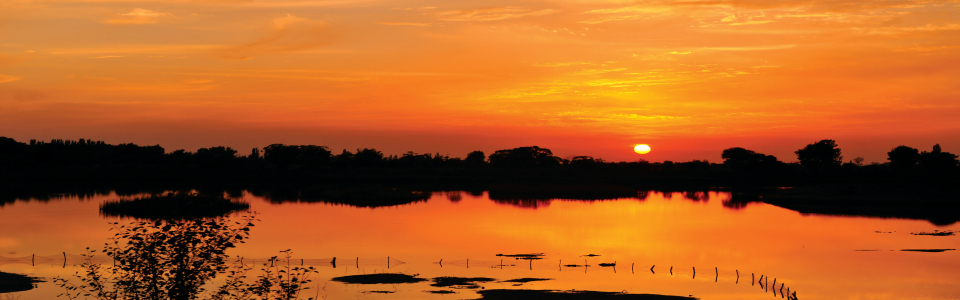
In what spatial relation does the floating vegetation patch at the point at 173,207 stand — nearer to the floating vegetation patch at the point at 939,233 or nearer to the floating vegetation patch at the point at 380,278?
the floating vegetation patch at the point at 380,278

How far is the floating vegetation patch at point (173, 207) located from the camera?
6125 centimetres

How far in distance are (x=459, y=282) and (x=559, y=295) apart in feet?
16.0

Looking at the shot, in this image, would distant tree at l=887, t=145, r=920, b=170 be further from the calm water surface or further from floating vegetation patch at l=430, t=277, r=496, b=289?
floating vegetation patch at l=430, t=277, r=496, b=289

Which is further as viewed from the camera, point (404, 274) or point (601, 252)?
point (601, 252)

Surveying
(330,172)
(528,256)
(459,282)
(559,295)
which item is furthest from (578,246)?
(330,172)

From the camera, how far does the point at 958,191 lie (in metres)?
83.6

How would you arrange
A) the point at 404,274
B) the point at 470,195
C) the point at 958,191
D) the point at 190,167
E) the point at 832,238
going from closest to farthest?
1. the point at 404,274
2. the point at 832,238
3. the point at 958,191
4. the point at 470,195
5. the point at 190,167

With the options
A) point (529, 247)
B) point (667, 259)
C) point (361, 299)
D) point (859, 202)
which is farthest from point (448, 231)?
point (859, 202)

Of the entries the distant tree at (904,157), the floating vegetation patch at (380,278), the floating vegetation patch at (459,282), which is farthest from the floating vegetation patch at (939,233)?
the distant tree at (904,157)

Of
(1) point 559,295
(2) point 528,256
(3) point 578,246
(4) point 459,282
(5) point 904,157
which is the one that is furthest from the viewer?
(5) point 904,157

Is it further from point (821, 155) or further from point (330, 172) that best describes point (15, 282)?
point (821, 155)

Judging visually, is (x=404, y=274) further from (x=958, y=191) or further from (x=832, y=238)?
(x=958, y=191)

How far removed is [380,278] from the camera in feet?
102

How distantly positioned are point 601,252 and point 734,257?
296 inches
